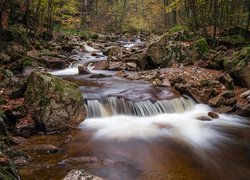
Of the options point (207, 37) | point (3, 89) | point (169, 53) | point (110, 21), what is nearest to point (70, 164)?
point (3, 89)

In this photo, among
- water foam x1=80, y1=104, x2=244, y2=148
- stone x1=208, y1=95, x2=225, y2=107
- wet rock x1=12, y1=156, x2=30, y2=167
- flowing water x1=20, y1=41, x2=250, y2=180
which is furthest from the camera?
stone x1=208, y1=95, x2=225, y2=107

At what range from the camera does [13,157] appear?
5.82 metres

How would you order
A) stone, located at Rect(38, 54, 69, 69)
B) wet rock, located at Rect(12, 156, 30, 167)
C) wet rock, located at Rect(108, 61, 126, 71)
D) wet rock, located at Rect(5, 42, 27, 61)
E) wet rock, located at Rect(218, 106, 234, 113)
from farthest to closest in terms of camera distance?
1. wet rock, located at Rect(108, 61, 126, 71)
2. stone, located at Rect(38, 54, 69, 69)
3. wet rock, located at Rect(5, 42, 27, 61)
4. wet rock, located at Rect(218, 106, 234, 113)
5. wet rock, located at Rect(12, 156, 30, 167)

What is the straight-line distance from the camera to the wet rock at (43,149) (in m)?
6.48

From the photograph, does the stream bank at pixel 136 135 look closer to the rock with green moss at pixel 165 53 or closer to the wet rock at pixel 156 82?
the wet rock at pixel 156 82

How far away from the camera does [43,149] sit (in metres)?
6.55

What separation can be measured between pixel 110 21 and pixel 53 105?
32846 millimetres

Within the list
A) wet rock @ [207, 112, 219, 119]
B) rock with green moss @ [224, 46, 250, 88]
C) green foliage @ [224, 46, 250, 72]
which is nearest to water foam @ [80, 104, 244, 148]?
wet rock @ [207, 112, 219, 119]

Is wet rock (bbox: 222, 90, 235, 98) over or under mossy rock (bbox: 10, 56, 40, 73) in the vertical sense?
under

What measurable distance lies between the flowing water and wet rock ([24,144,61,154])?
161 mm

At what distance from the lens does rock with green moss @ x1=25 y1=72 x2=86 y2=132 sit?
7.92 meters

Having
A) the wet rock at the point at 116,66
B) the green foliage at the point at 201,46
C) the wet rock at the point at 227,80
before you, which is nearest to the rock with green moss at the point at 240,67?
the wet rock at the point at 227,80

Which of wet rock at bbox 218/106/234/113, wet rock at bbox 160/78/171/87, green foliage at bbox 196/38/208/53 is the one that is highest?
green foliage at bbox 196/38/208/53

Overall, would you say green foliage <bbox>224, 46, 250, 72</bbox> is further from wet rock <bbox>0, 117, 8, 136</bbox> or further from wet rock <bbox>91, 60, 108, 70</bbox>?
wet rock <bbox>0, 117, 8, 136</bbox>
